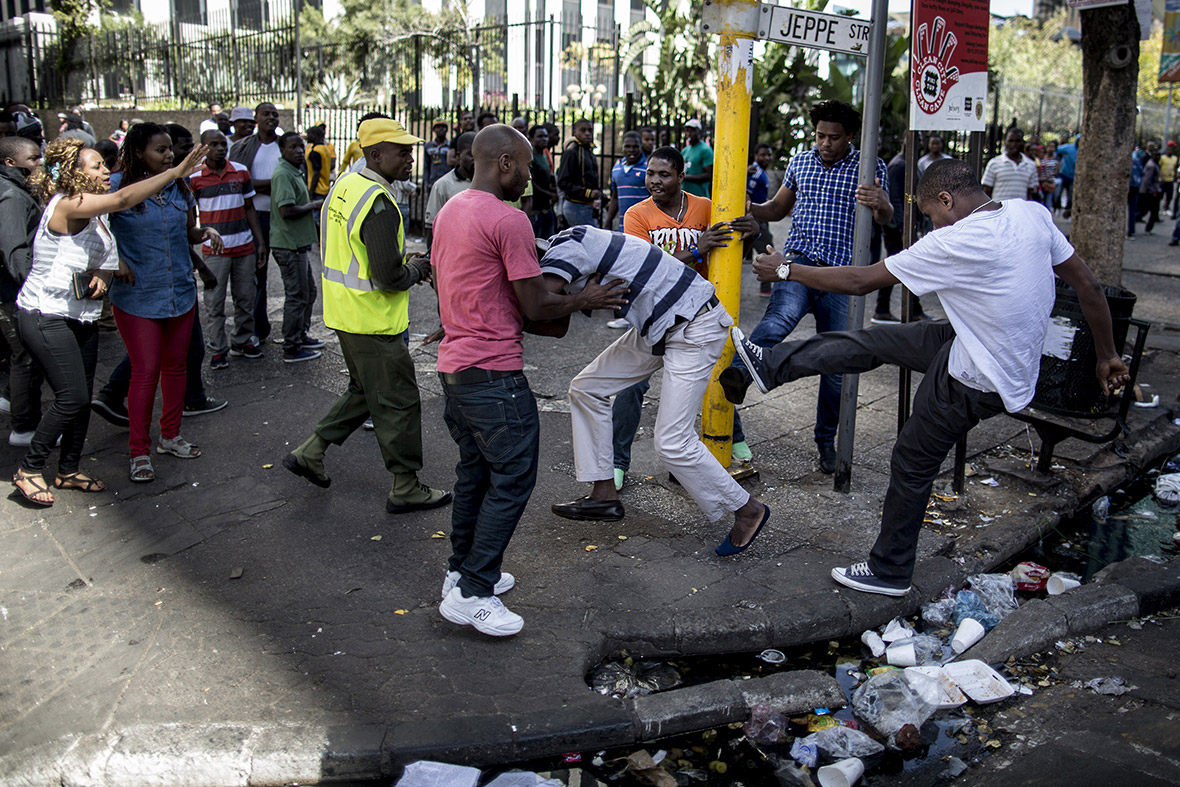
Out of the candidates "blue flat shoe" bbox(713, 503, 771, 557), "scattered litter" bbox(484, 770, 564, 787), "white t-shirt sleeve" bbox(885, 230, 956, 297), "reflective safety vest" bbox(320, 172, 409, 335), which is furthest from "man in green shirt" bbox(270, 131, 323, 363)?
"scattered litter" bbox(484, 770, 564, 787)

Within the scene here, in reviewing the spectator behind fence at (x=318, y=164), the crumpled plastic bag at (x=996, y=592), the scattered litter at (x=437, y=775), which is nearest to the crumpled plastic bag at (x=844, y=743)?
the scattered litter at (x=437, y=775)

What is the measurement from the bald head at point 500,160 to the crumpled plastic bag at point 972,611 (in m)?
2.67

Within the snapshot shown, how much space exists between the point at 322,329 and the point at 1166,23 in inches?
638

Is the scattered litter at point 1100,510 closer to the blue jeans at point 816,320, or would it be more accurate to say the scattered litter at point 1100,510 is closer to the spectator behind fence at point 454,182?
the blue jeans at point 816,320

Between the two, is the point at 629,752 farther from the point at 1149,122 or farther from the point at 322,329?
the point at 1149,122

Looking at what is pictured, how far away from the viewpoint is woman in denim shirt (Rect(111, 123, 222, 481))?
5.32m

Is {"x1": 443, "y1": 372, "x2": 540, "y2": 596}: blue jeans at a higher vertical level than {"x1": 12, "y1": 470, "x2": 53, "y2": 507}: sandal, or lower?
higher

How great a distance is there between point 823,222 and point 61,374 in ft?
13.6

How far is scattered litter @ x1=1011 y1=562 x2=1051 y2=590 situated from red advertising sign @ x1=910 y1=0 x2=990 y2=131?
2.24 m

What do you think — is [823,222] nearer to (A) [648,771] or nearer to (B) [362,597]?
(B) [362,597]

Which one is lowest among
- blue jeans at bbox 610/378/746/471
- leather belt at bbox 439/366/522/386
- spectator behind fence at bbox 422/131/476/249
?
blue jeans at bbox 610/378/746/471

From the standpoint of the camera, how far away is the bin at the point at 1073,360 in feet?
18.0

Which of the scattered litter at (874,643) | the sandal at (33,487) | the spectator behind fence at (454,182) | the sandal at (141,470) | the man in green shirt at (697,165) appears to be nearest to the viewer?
the scattered litter at (874,643)

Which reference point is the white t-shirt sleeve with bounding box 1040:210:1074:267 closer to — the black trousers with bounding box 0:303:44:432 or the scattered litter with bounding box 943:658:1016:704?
the scattered litter with bounding box 943:658:1016:704
